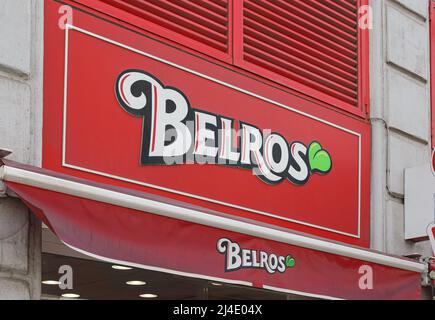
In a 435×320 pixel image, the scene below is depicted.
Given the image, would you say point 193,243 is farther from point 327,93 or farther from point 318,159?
point 327,93

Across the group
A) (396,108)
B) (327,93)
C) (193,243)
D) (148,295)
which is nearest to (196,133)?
(193,243)

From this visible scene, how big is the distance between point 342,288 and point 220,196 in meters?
1.51

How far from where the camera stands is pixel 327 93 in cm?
1066

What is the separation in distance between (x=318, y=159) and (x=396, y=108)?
163 cm

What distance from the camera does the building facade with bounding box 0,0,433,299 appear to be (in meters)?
7.16

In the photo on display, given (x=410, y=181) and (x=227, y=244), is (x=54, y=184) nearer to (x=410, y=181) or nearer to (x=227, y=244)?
(x=227, y=244)

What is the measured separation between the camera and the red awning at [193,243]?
686cm

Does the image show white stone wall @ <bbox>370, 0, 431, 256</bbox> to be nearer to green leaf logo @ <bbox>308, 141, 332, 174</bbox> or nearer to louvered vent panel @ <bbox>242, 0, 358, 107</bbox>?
louvered vent panel @ <bbox>242, 0, 358, 107</bbox>

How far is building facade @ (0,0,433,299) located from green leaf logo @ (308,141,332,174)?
543 mm

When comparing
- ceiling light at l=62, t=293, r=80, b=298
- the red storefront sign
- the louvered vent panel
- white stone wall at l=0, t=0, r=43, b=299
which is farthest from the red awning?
the louvered vent panel

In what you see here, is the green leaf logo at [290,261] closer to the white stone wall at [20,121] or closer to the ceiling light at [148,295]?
the ceiling light at [148,295]

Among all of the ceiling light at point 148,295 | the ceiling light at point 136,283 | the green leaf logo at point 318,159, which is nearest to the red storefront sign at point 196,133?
the green leaf logo at point 318,159

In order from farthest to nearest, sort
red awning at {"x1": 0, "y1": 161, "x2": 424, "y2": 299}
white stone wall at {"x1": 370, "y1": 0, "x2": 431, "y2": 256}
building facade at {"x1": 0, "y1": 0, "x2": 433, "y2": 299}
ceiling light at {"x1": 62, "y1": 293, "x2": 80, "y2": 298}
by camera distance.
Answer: white stone wall at {"x1": 370, "y1": 0, "x2": 431, "y2": 256} < ceiling light at {"x1": 62, "y1": 293, "x2": 80, "y2": 298} < building facade at {"x1": 0, "y1": 0, "x2": 433, "y2": 299} < red awning at {"x1": 0, "y1": 161, "x2": 424, "y2": 299}

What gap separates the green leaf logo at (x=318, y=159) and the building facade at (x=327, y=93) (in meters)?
0.54
